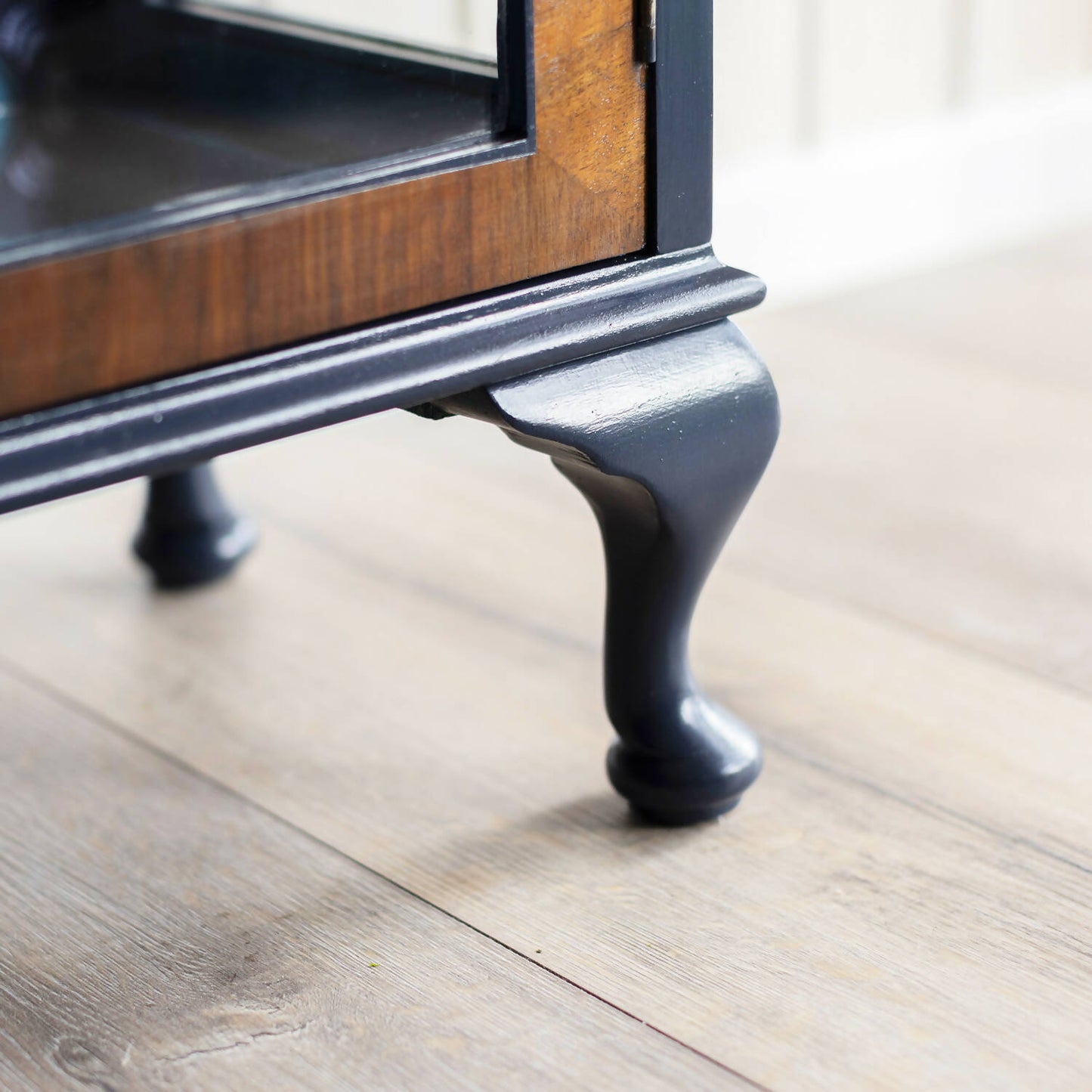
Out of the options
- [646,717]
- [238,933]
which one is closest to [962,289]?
[646,717]

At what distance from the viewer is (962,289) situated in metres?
1.34

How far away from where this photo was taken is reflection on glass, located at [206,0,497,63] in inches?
19.3

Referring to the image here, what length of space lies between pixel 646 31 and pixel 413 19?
94 millimetres

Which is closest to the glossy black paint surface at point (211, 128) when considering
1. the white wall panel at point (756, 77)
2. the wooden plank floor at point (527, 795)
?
the wooden plank floor at point (527, 795)

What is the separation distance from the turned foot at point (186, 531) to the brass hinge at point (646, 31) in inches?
16.4

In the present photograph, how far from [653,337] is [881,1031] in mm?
243

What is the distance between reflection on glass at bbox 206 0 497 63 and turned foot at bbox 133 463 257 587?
0.94 feet

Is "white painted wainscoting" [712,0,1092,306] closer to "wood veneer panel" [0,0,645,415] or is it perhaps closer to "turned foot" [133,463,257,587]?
"turned foot" [133,463,257,587]

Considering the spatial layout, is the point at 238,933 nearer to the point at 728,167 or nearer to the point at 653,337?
the point at 653,337

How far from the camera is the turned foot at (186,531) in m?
0.85

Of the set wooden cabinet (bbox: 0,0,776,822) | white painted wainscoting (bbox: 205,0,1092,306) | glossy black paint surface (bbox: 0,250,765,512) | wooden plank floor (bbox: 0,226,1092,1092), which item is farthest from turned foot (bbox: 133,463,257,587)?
white painted wainscoting (bbox: 205,0,1092,306)

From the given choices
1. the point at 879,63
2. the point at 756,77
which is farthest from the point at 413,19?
the point at 879,63

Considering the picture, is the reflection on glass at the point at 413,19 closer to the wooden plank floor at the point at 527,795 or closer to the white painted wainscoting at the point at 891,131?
the wooden plank floor at the point at 527,795

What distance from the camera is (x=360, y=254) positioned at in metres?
0.46
